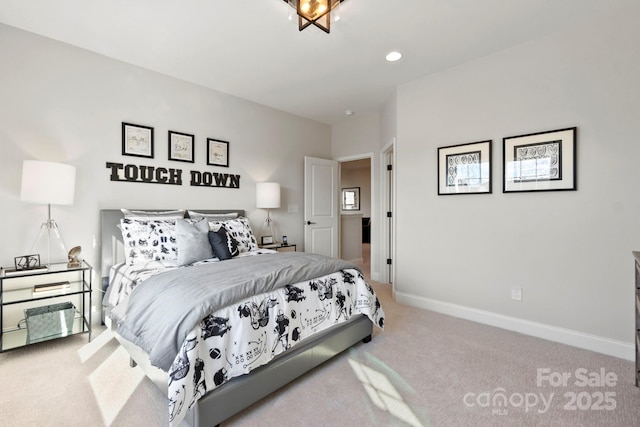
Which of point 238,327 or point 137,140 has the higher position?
point 137,140

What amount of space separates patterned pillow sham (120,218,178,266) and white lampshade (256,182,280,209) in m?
1.34

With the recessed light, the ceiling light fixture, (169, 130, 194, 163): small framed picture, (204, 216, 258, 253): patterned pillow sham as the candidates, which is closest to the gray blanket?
(204, 216, 258, 253): patterned pillow sham

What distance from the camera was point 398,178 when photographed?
3695 millimetres

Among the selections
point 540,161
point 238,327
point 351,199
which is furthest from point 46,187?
point 351,199

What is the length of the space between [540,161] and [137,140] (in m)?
3.96

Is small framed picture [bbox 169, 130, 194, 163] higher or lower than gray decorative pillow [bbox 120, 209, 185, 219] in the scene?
higher

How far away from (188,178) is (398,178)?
2558 millimetres

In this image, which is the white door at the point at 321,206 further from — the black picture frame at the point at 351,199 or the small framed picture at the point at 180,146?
the black picture frame at the point at 351,199

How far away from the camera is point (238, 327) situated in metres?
1.61

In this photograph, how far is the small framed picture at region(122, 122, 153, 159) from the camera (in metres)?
3.08

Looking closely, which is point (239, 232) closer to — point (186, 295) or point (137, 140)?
point (137, 140)

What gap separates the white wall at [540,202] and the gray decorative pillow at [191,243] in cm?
231

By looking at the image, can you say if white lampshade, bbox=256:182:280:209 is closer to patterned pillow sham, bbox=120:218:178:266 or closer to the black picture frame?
patterned pillow sham, bbox=120:218:178:266

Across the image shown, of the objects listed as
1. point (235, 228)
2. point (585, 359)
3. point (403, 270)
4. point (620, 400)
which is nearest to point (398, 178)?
point (403, 270)
